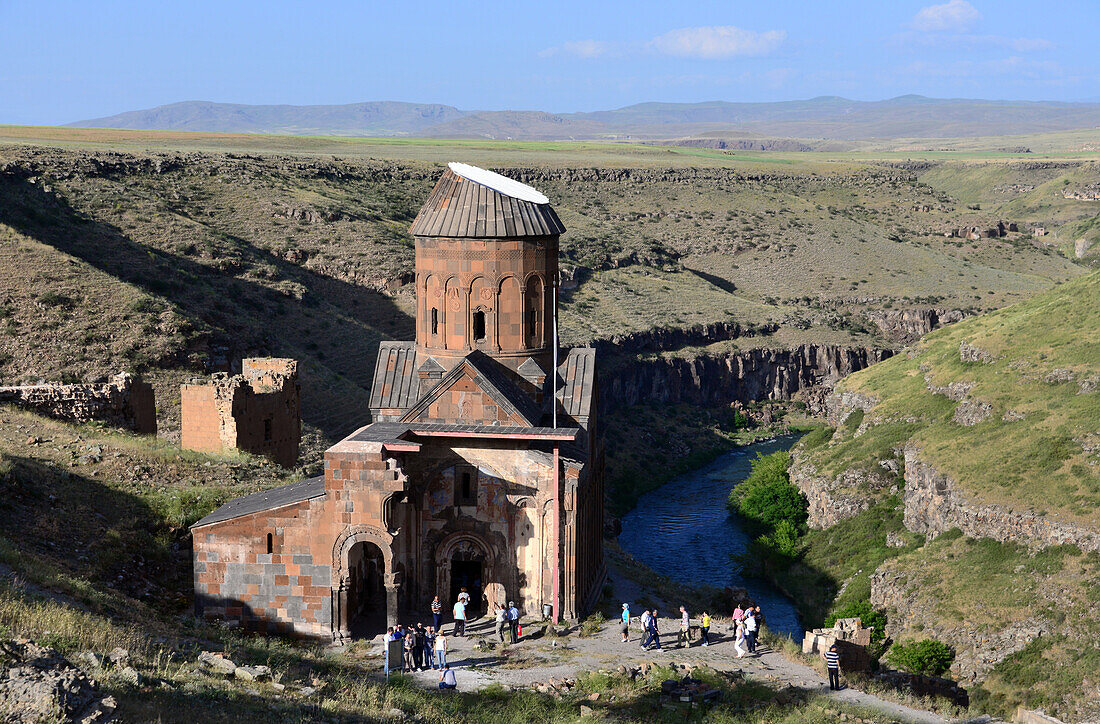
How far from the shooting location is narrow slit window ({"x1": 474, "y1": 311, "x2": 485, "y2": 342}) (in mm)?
24327

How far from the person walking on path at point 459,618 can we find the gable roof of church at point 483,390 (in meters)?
3.57

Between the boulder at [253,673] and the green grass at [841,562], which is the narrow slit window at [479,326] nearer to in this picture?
the boulder at [253,673]

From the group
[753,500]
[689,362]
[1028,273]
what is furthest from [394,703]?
[1028,273]

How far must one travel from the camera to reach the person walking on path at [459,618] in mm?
21266

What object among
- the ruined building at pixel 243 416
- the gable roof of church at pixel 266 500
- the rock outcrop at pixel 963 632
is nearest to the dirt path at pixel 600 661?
the gable roof of church at pixel 266 500

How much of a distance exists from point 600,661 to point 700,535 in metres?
33.0

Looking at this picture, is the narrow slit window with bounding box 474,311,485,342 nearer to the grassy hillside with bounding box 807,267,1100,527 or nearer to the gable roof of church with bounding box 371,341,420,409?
the gable roof of church with bounding box 371,341,420,409

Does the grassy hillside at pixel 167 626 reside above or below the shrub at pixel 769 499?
above

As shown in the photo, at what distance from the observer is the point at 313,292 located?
60.5 m

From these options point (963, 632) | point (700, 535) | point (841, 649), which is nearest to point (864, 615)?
point (963, 632)

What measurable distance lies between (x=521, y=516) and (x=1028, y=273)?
8616 centimetres

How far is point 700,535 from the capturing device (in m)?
52.4

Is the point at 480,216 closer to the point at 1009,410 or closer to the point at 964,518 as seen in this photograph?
the point at 964,518

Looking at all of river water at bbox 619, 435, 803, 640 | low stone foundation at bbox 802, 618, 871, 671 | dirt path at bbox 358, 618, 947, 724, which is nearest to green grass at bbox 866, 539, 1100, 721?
river water at bbox 619, 435, 803, 640
